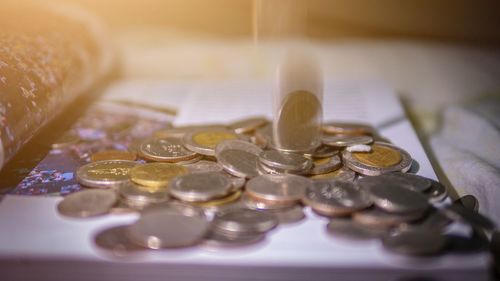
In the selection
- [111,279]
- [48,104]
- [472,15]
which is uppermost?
[472,15]

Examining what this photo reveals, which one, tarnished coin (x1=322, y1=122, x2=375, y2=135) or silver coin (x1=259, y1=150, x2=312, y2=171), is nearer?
silver coin (x1=259, y1=150, x2=312, y2=171)

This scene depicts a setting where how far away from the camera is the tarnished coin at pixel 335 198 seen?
629 mm

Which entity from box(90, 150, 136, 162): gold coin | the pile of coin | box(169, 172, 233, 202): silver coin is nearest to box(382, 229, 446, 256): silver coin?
the pile of coin

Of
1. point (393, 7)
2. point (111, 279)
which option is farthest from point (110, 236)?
point (393, 7)

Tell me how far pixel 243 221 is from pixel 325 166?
0.20 meters

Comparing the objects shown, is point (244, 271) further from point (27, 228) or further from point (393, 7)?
point (393, 7)

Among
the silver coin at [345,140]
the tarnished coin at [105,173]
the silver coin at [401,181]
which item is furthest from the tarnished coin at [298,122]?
the tarnished coin at [105,173]

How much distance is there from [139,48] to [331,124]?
30.6 inches

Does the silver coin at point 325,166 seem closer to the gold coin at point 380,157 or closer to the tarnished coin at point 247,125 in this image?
the gold coin at point 380,157

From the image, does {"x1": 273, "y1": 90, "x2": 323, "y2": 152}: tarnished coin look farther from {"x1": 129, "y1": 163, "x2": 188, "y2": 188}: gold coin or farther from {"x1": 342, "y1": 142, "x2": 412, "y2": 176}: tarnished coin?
{"x1": 129, "y1": 163, "x2": 188, "y2": 188}: gold coin

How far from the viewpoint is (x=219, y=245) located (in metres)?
0.57

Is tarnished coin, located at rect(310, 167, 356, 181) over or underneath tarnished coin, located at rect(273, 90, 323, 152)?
underneath

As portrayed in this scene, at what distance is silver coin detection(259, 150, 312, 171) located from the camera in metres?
0.73

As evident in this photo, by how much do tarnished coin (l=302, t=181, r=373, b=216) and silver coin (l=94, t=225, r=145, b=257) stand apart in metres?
0.22
